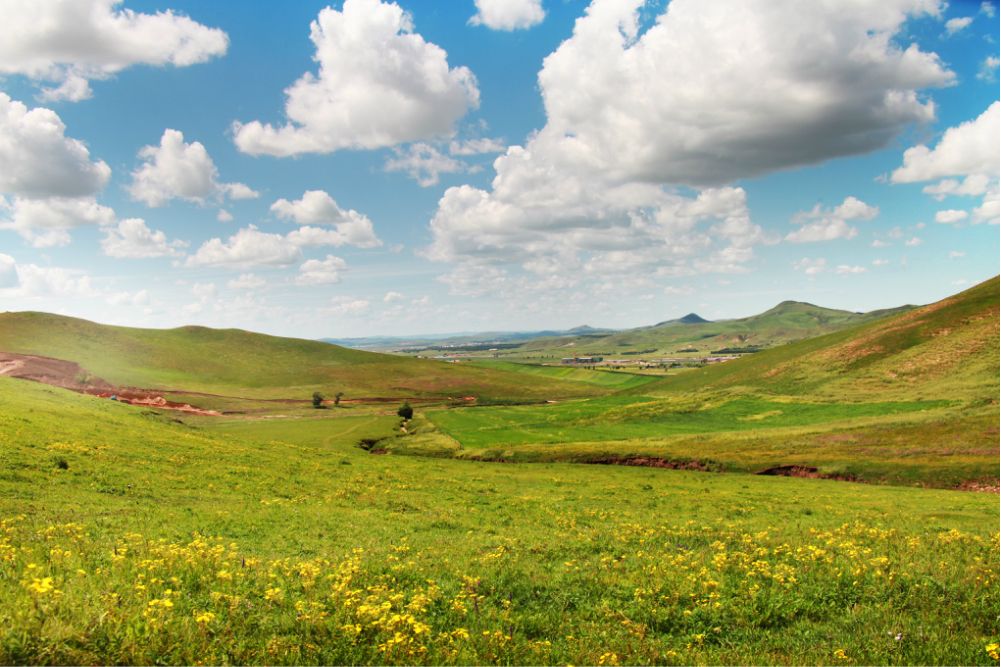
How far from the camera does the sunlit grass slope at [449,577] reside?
424 inches

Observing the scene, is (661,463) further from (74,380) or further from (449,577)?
(74,380)

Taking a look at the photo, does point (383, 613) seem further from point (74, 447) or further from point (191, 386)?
point (191, 386)

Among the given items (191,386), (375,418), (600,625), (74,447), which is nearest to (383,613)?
(600,625)

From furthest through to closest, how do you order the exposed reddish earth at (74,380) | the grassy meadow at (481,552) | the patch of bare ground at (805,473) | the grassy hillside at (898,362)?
the exposed reddish earth at (74,380) → the grassy hillside at (898,362) → the patch of bare ground at (805,473) → the grassy meadow at (481,552)

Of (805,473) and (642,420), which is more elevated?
(805,473)

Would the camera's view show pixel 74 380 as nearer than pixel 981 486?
No

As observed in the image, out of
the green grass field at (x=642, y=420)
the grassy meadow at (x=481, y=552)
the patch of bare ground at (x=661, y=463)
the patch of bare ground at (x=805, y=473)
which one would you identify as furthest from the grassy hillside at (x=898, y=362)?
the patch of bare ground at (x=661, y=463)

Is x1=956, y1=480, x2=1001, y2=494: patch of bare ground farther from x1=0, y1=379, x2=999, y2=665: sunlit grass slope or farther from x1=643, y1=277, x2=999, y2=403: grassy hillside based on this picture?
x1=643, y1=277, x2=999, y2=403: grassy hillside

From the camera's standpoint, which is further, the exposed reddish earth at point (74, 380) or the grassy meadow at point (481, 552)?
the exposed reddish earth at point (74, 380)

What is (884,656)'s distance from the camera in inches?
446

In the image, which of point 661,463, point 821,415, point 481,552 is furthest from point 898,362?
point 481,552

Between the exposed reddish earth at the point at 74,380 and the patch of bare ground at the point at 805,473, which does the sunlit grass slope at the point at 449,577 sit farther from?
the exposed reddish earth at the point at 74,380

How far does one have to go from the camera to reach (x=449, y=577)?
16547 millimetres

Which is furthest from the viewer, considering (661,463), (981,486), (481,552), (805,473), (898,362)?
Result: (898,362)
